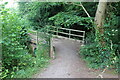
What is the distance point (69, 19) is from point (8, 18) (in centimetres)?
283

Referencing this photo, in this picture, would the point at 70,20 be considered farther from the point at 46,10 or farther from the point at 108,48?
the point at 46,10

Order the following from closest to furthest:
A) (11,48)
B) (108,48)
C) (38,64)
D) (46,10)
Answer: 1. (11,48)
2. (108,48)
3. (38,64)
4. (46,10)

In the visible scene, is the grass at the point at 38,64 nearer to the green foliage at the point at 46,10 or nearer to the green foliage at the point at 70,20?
the green foliage at the point at 70,20

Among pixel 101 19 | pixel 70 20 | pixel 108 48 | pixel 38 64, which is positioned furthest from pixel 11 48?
pixel 101 19

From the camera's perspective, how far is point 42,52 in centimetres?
545

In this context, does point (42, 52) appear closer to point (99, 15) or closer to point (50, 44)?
point (50, 44)

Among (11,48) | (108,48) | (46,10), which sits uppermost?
(46,10)

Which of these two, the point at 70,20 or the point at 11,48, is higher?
the point at 70,20

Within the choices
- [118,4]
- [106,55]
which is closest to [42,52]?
[106,55]

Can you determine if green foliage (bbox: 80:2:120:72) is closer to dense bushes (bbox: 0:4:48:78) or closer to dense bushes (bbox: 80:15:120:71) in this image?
dense bushes (bbox: 80:15:120:71)

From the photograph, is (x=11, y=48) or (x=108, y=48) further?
(x=108, y=48)

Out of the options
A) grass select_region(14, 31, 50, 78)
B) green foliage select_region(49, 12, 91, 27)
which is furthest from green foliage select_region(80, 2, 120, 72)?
grass select_region(14, 31, 50, 78)

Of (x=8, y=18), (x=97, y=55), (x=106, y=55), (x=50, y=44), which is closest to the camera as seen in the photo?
(x=8, y=18)

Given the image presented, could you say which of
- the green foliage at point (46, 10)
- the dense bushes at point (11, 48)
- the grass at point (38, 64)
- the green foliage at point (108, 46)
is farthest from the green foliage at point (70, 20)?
the dense bushes at point (11, 48)
